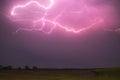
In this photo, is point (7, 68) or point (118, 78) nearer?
point (118, 78)

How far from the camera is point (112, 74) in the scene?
19859 millimetres

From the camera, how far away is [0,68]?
3338 centimetres

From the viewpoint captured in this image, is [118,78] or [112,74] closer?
[118,78]

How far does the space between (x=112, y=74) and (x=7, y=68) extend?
16.2 m

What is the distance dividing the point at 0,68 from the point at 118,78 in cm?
1817

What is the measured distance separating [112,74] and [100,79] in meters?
2.36

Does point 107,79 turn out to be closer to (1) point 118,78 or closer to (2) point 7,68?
(1) point 118,78

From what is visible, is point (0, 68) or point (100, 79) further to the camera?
point (0, 68)

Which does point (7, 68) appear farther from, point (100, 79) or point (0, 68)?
point (100, 79)

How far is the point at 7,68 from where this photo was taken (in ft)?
108

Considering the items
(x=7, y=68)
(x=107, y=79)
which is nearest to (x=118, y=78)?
(x=107, y=79)

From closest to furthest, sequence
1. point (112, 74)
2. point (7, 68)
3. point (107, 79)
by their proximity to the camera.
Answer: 1. point (107, 79)
2. point (112, 74)
3. point (7, 68)

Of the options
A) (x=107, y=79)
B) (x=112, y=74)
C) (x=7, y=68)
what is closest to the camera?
(x=107, y=79)

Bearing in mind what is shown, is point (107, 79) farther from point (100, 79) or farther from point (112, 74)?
point (112, 74)
